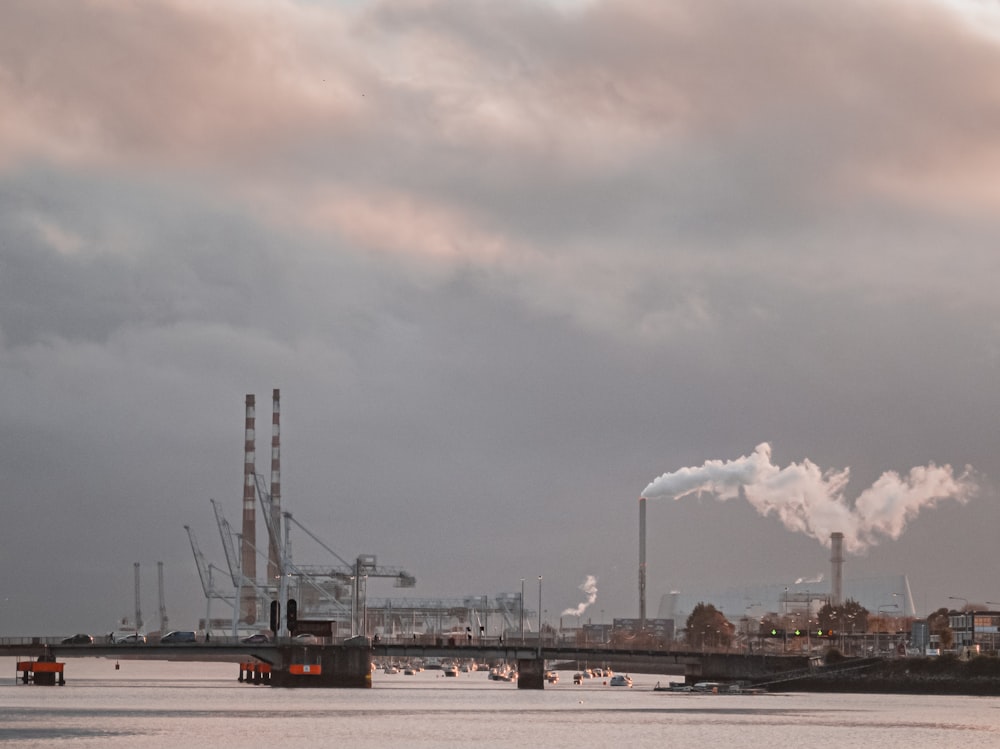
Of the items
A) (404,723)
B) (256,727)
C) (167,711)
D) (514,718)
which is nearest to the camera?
(256,727)

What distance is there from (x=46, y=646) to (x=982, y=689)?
11026 cm

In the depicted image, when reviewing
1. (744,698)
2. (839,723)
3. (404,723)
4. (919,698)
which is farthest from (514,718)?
(919,698)

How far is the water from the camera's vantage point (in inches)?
3917

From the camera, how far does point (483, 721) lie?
124000 millimetres

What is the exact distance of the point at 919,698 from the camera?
18438cm

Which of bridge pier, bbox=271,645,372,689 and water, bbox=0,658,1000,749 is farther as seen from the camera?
bridge pier, bbox=271,645,372,689

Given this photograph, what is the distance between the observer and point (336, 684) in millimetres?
191625

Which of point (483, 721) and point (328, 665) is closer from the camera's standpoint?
point (483, 721)

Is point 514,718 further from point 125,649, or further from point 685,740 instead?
point 125,649

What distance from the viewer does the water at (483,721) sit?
9950cm

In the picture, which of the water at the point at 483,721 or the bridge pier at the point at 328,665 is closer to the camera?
the water at the point at 483,721

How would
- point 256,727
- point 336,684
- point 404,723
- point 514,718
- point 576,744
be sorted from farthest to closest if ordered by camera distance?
point 336,684 < point 514,718 < point 404,723 < point 256,727 < point 576,744

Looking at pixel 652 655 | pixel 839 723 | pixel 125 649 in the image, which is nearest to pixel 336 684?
pixel 125 649

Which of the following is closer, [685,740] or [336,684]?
[685,740]
